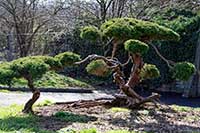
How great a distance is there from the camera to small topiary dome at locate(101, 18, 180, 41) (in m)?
6.61

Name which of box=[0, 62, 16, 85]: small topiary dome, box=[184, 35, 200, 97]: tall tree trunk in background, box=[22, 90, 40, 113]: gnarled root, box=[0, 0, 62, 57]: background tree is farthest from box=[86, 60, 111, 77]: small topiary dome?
box=[0, 0, 62, 57]: background tree

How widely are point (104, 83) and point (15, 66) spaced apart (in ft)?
26.5

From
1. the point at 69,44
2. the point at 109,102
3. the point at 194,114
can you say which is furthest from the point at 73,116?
the point at 69,44

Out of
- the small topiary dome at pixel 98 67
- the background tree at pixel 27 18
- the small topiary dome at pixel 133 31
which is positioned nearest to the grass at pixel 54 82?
the background tree at pixel 27 18

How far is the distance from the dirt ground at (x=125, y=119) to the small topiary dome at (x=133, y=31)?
45.7 inches

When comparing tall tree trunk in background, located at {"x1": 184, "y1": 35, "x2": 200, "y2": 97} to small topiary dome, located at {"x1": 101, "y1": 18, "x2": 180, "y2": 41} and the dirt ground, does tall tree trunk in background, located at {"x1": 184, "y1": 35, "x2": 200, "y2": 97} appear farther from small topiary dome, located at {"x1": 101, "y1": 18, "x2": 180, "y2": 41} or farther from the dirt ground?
small topiary dome, located at {"x1": 101, "y1": 18, "x2": 180, "y2": 41}

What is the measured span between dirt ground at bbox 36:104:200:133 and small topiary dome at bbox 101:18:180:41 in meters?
1.16

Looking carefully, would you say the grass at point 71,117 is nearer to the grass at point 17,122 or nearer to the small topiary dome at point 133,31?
the grass at point 17,122

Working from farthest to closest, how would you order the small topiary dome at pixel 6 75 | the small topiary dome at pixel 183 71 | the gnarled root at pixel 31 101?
the small topiary dome at pixel 183 71 → the gnarled root at pixel 31 101 → the small topiary dome at pixel 6 75

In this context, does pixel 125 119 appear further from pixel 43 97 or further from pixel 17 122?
pixel 43 97

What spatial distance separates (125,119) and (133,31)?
1.44m

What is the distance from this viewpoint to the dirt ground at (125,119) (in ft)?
18.2

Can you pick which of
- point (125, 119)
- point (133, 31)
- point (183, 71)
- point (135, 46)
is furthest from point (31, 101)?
point (183, 71)

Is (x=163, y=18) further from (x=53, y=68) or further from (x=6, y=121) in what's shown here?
(x=6, y=121)
